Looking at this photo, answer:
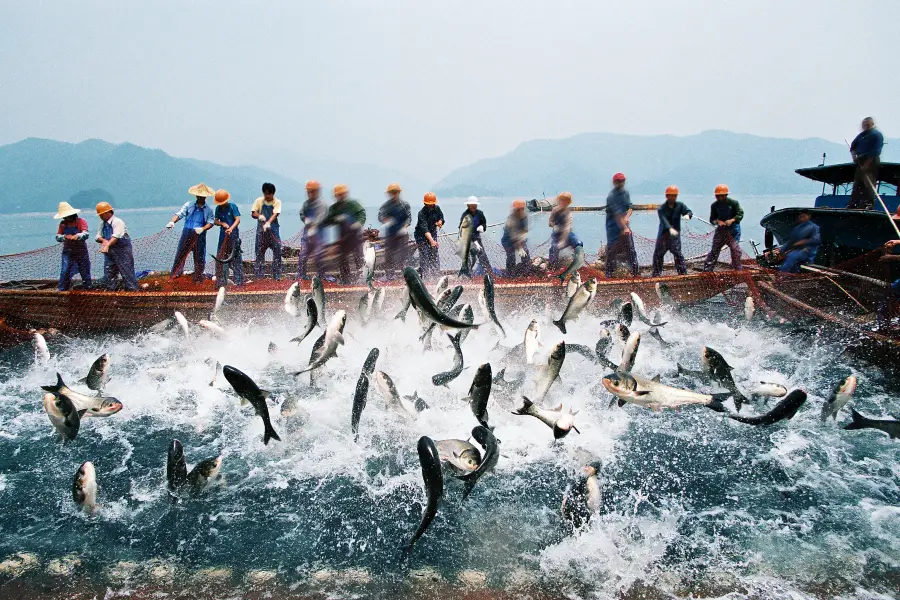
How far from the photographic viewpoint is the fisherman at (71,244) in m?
11.1

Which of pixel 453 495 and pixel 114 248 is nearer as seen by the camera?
pixel 453 495

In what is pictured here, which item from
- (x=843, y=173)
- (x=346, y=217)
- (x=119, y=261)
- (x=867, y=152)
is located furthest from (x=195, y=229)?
(x=843, y=173)

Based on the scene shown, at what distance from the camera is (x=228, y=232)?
1202cm

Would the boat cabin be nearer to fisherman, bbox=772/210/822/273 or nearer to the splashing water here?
fisherman, bbox=772/210/822/273

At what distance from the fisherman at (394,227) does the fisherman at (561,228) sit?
3.44 meters

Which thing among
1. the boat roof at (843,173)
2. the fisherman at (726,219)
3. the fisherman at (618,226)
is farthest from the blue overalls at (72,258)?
the boat roof at (843,173)

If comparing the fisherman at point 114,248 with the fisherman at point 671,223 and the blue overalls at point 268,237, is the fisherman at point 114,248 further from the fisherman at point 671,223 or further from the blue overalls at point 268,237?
the fisherman at point 671,223

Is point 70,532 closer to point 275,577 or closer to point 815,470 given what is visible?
point 275,577

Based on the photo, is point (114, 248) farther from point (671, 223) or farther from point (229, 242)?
point (671, 223)

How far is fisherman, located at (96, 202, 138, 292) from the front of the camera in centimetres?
1117

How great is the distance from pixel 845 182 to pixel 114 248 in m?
21.7

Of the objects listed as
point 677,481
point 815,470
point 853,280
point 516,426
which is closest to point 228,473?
point 516,426

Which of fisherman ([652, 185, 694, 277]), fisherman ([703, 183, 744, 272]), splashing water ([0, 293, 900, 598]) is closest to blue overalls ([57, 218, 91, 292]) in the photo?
splashing water ([0, 293, 900, 598])

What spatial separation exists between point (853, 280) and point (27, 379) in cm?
1603
